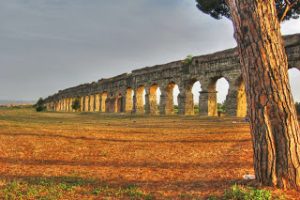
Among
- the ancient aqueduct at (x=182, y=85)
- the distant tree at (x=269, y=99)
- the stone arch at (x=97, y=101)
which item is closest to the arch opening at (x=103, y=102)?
the ancient aqueduct at (x=182, y=85)

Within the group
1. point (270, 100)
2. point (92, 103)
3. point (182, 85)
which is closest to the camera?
point (270, 100)

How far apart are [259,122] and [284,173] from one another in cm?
77

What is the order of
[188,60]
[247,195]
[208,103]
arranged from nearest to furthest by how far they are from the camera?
[247,195]
[208,103]
[188,60]

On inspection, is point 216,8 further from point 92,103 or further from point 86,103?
point 86,103

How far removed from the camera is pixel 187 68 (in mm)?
27656

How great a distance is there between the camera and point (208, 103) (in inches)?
974

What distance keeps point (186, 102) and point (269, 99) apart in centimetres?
2280

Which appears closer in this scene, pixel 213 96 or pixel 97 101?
pixel 213 96

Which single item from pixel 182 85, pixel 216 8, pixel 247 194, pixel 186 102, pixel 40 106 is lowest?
pixel 247 194

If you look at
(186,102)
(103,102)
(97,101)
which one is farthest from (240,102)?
(97,101)

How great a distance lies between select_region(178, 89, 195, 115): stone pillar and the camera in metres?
26.9

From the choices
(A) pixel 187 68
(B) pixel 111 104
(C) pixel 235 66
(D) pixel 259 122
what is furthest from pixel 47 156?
(B) pixel 111 104

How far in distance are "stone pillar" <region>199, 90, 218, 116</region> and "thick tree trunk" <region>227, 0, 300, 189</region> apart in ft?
64.9

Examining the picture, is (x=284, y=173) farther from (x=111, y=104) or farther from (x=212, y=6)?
(x=111, y=104)
